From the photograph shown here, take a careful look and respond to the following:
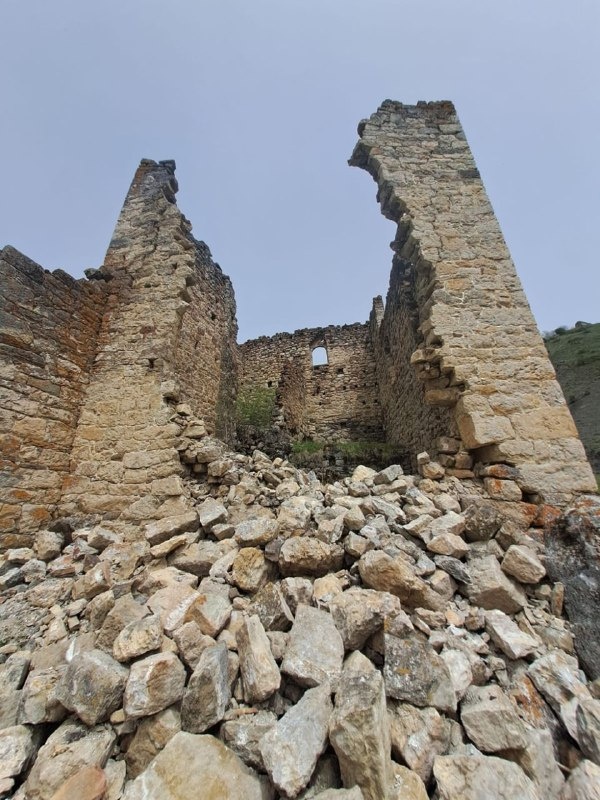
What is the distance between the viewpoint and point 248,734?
141 centimetres

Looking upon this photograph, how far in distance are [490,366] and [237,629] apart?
11.3 feet

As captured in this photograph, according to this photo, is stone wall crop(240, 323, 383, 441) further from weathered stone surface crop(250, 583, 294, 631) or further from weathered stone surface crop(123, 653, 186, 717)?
weathered stone surface crop(123, 653, 186, 717)

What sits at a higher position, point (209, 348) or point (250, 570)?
point (209, 348)

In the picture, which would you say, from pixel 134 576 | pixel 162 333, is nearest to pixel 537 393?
pixel 134 576

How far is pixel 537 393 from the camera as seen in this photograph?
11.0 ft

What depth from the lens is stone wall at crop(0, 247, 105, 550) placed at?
329 cm

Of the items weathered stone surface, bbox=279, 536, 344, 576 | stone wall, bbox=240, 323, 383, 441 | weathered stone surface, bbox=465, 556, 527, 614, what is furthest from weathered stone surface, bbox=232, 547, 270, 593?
stone wall, bbox=240, 323, 383, 441

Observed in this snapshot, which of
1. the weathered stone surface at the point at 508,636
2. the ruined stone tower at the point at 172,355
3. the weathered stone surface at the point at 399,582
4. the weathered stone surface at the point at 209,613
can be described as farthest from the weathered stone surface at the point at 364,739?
the ruined stone tower at the point at 172,355

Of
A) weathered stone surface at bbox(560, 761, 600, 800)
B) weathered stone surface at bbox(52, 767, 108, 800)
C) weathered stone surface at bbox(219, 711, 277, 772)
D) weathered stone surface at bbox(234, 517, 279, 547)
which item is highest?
weathered stone surface at bbox(234, 517, 279, 547)

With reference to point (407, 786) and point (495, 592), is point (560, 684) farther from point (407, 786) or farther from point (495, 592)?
point (407, 786)

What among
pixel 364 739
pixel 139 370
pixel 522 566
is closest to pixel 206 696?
pixel 364 739

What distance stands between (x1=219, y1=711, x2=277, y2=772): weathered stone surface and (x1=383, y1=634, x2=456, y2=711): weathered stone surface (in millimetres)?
612

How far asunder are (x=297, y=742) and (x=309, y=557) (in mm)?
1013

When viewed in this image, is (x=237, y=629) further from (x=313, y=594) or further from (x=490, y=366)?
(x=490, y=366)
